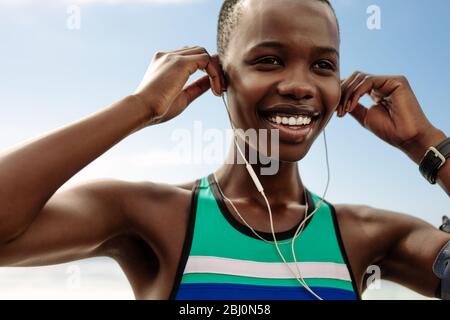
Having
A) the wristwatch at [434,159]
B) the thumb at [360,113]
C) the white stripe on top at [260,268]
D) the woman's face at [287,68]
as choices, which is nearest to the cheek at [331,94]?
the woman's face at [287,68]

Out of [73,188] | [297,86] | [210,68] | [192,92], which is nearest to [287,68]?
[297,86]

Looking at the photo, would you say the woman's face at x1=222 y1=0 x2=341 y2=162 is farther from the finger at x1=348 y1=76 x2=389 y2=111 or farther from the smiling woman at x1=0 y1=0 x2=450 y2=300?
the finger at x1=348 y1=76 x2=389 y2=111

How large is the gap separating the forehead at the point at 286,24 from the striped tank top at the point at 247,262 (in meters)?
0.59

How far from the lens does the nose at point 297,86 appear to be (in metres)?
1.74

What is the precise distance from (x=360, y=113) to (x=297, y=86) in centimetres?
56

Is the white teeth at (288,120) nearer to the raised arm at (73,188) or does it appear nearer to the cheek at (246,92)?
the cheek at (246,92)

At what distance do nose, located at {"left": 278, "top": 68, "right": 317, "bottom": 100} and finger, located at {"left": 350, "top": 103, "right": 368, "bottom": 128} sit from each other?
19.1 inches

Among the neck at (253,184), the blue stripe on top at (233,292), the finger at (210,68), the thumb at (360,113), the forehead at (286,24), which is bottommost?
the blue stripe on top at (233,292)

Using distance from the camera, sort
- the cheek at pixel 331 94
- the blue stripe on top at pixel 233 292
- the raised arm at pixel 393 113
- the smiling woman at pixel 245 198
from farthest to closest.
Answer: the raised arm at pixel 393 113 → the cheek at pixel 331 94 → the blue stripe on top at pixel 233 292 → the smiling woman at pixel 245 198

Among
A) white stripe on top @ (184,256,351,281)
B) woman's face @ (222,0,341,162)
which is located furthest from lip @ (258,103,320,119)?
white stripe on top @ (184,256,351,281)

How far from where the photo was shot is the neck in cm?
203

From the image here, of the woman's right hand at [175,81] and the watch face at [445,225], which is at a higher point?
the woman's right hand at [175,81]

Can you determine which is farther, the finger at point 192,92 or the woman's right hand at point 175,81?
the finger at point 192,92
